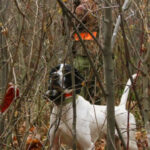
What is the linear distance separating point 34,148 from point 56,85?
1.61 metres

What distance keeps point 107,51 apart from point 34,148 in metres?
3.20

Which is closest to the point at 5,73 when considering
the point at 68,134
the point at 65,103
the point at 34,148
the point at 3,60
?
the point at 3,60

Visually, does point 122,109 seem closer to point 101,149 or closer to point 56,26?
point 101,149

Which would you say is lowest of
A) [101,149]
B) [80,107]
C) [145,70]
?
[101,149]

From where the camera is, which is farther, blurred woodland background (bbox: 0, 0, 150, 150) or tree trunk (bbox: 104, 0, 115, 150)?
blurred woodland background (bbox: 0, 0, 150, 150)

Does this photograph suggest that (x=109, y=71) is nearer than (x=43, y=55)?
Yes

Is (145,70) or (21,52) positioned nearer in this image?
(145,70)

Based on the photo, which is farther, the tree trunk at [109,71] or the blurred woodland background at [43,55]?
the blurred woodland background at [43,55]

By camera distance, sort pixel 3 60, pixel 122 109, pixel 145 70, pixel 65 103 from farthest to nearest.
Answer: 1. pixel 122 109
2. pixel 65 103
3. pixel 3 60
4. pixel 145 70

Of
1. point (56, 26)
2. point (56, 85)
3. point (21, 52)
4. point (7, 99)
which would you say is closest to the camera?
point (7, 99)

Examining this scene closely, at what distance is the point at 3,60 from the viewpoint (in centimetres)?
317

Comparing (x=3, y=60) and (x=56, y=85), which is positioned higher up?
(x=3, y=60)

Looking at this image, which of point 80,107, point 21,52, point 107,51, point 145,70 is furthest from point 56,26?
point 107,51

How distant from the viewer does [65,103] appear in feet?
12.4
